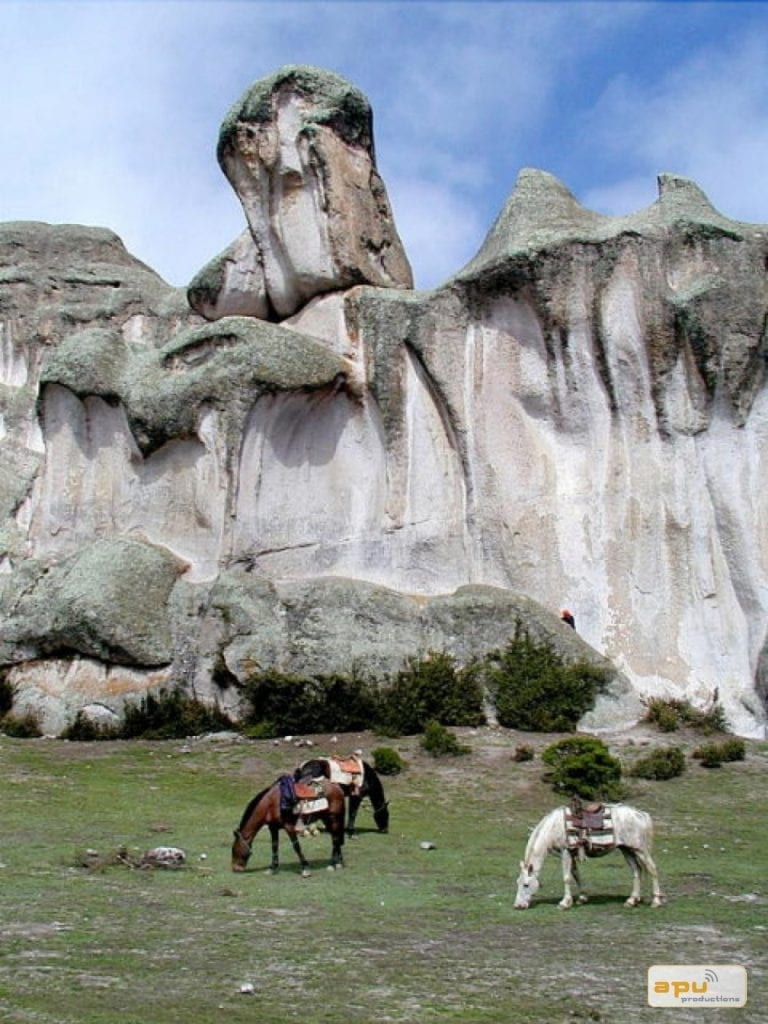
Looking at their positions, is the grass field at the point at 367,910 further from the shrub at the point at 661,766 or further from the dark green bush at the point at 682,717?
the dark green bush at the point at 682,717

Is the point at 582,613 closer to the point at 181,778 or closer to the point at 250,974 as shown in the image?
the point at 181,778

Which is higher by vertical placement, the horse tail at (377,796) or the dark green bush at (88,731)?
the dark green bush at (88,731)

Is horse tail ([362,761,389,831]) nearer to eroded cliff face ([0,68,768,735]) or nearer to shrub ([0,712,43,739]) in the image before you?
eroded cliff face ([0,68,768,735])

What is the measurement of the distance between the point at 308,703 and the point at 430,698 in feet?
7.76

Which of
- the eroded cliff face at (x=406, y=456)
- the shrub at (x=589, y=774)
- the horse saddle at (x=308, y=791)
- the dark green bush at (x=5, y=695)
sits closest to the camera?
the horse saddle at (x=308, y=791)

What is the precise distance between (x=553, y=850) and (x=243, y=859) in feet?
13.5

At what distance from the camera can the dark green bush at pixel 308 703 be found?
26844 millimetres

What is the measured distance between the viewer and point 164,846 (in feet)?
58.5

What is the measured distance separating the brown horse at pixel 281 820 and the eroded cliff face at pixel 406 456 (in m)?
11.2

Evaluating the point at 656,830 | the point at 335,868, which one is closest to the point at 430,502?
the point at 656,830

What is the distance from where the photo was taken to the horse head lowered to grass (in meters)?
17.0

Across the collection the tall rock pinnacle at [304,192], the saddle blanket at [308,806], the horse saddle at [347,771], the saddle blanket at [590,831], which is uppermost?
the tall rock pinnacle at [304,192]

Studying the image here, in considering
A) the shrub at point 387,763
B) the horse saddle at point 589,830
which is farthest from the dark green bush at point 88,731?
the horse saddle at point 589,830

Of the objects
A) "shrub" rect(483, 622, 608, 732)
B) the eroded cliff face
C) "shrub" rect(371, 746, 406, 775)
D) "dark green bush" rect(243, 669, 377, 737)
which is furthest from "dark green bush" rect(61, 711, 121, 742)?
"shrub" rect(483, 622, 608, 732)
